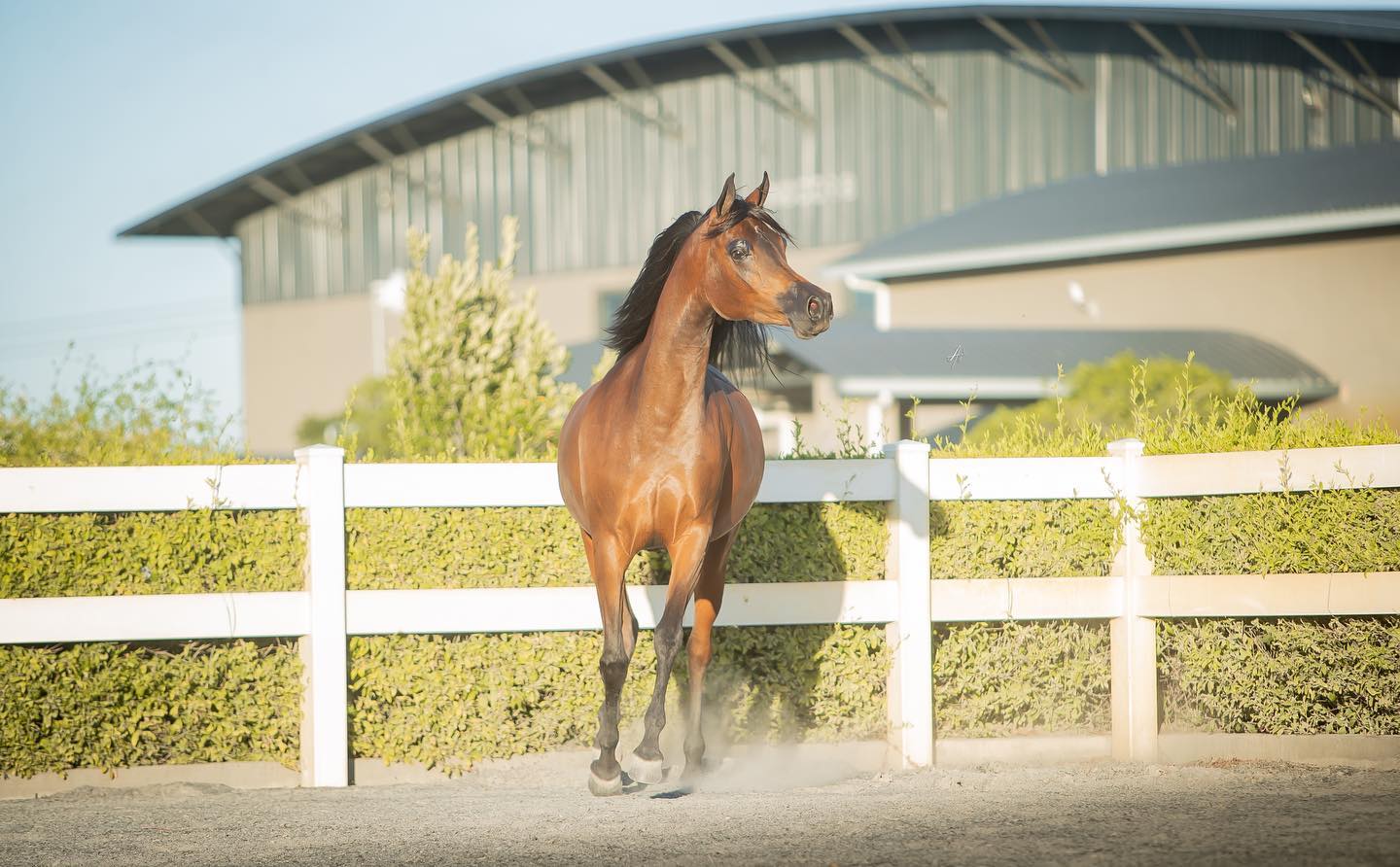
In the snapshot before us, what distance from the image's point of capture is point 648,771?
5.65 meters

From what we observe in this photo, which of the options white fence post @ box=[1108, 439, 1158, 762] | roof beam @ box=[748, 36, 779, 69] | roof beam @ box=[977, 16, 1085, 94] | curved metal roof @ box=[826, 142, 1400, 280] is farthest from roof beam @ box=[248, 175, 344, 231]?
white fence post @ box=[1108, 439, 1158, 762]

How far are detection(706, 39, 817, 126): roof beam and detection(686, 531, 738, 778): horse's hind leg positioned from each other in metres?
31.7

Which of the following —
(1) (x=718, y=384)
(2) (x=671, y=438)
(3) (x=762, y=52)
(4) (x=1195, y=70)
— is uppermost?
(3) (x=762, y=52)

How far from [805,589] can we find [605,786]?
59.2 inches

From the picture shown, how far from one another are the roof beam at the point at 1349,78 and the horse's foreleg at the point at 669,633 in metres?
29.3

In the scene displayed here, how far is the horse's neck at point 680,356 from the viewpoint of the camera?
564cm

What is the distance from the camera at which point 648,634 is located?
22.8ft

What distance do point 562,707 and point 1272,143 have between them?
98.2 feet

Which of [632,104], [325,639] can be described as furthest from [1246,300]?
[325,639]

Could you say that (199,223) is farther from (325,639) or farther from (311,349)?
(325,639)

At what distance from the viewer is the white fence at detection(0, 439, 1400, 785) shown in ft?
20.3

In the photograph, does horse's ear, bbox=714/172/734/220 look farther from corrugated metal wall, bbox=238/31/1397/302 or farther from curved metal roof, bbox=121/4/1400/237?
corrugated metal wall, bbox=238/31/1397/302

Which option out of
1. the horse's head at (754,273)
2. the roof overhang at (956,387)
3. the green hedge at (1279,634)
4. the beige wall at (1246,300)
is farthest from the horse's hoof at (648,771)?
the beige wall at (1246,300)

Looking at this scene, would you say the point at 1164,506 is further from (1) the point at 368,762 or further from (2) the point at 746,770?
(1) the point at 368,762
